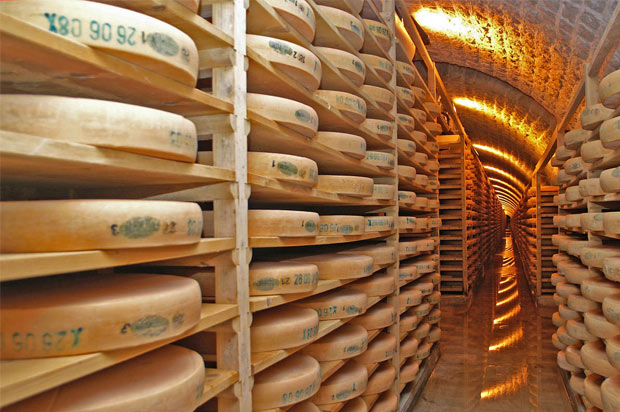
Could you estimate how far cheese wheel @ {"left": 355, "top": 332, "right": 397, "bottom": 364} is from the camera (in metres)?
3.12

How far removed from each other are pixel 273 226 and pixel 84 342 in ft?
3.26

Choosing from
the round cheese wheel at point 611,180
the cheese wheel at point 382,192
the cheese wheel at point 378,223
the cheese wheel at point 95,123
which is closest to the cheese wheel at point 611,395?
the round cheese wheel at point 611,180

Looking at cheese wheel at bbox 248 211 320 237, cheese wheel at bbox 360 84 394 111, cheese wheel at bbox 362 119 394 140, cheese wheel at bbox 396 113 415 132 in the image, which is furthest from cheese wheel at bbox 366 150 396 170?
cheese wheel at bbox 248 211 320 237

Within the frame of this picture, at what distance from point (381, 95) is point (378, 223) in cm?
84

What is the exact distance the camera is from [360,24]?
9.73 ft

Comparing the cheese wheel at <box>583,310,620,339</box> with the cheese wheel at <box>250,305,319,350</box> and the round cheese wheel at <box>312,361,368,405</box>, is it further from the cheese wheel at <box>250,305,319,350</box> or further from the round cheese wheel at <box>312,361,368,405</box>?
the cheese wheel at <box>250,305,319,350</box>

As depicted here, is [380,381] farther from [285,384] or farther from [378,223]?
[285,384]

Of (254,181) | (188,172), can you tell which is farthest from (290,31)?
(188,172)

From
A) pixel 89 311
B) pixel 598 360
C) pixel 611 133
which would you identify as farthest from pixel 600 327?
pixel 89 311

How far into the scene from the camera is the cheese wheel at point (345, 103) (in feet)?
8.78

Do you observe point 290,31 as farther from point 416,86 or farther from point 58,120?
point 416,86

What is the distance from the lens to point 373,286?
3164 mm

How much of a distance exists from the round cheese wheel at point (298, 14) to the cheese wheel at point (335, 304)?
4.18ft

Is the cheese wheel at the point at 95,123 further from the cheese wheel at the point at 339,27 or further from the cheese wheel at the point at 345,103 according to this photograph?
the cheese wheel at the point at 339,27
